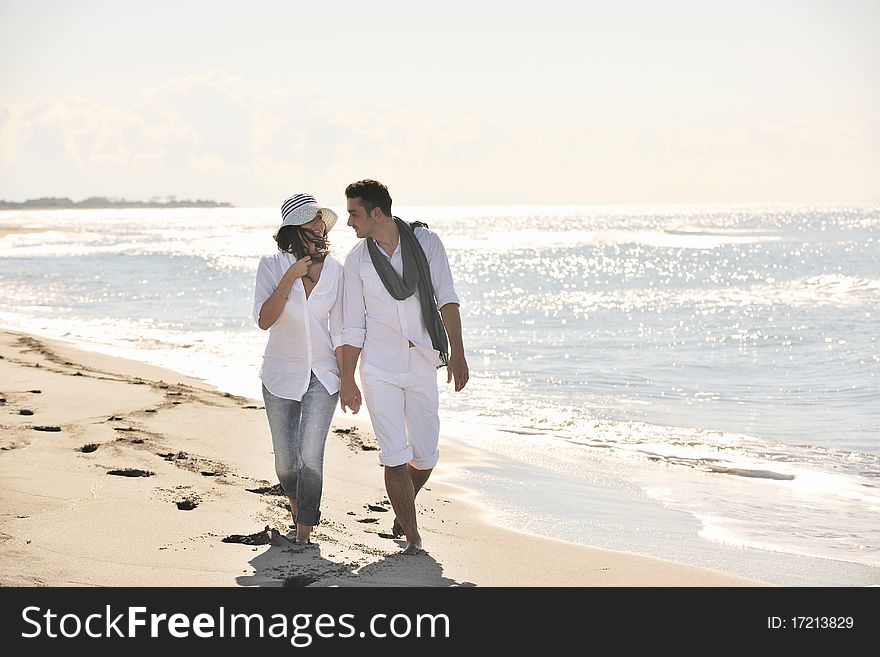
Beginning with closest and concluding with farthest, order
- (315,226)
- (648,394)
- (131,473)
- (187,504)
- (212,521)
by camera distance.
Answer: (315,226)
(212,521)
(187,504)
(131,473)
(648,394)

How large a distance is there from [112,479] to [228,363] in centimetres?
818

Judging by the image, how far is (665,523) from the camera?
6434 millimetres

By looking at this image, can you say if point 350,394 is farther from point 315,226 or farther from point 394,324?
point 315,226

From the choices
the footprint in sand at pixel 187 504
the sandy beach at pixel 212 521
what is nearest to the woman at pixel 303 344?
the sandy beach at pixel 212 521

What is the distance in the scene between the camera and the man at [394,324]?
4.84m

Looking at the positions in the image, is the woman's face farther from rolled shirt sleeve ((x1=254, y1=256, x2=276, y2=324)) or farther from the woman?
rolled shirt sleeve ((x1=254, y1=256, x2=276, y2=324))

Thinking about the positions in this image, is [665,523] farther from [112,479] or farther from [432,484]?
[112,479]

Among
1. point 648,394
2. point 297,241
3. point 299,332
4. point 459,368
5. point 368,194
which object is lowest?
point 648,394

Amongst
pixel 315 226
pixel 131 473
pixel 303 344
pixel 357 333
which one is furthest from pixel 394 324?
pixel 131 473

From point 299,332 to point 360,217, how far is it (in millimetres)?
642

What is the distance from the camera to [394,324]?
4.86 meters

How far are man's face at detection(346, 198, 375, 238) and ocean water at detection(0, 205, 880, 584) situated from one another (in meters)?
2.23
